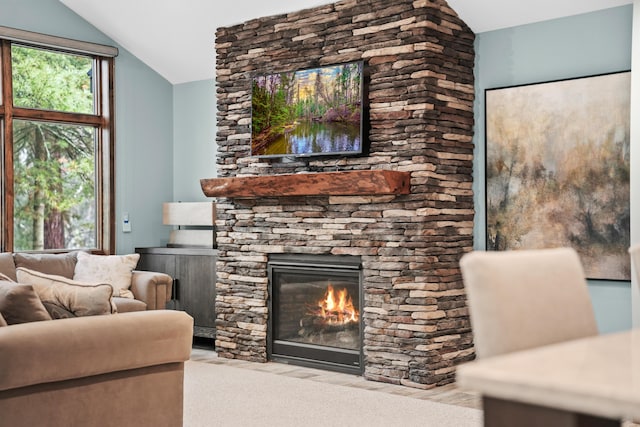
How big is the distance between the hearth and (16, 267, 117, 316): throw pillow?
241 cm

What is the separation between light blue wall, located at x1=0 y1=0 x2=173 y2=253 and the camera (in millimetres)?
7570

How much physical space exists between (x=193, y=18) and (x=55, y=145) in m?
1.75

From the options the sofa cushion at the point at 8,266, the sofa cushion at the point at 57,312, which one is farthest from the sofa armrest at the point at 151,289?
the sofa cushion at the point at 57,312

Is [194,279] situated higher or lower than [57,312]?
lower

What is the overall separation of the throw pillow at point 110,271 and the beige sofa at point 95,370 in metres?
2.82

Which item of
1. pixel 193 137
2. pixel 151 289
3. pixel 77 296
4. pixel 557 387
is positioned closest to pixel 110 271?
pixel 151 289

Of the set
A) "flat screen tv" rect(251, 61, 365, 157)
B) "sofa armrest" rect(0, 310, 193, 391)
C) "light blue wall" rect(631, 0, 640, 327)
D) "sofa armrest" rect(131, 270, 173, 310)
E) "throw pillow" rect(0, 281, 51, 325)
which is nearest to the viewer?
"sofa armrest" rect(0, 310, 193, 391)

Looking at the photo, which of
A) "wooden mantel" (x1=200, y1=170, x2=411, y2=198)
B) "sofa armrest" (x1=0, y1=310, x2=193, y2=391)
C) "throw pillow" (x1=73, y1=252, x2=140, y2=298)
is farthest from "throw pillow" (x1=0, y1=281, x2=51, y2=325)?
"throw pillow" (x1=73, y1=252, x2=140, y2=298)

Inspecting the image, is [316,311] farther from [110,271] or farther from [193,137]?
[193,137]

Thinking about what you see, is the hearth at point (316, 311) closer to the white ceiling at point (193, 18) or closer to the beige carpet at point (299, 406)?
the beige carpet at point (299, 406)

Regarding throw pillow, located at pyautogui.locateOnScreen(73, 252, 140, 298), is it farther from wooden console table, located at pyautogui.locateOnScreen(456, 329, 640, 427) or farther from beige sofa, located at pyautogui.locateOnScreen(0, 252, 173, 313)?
wooden console table, located at pyautogui.locateOnScreen(456, 329, 640, 427)

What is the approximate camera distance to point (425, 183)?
5316 mm

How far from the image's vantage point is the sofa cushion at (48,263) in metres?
6.23

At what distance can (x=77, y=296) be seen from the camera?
353 centimetres
